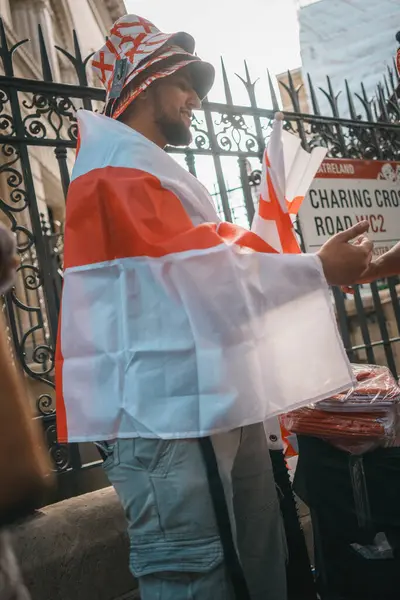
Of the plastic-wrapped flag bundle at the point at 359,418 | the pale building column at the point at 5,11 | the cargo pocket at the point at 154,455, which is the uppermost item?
the pale building column at the point at 5,11

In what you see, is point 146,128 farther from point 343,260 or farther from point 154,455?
point 154,455

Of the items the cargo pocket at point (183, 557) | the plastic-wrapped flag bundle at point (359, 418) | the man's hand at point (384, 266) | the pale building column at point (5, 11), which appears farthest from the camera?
the pale building column at point (5, 11)

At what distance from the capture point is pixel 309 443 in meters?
1.96

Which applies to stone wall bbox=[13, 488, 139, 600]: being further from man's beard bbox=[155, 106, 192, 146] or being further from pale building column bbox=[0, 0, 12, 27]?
pale building column bbox=[0, 0, 12, 27]

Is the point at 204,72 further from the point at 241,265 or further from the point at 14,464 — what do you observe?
the point at 14,464

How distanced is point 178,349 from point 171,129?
789 millimetres

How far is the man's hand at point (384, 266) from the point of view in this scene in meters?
1.88

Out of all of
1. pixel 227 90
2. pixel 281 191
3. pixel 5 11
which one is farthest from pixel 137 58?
pixel 5 11

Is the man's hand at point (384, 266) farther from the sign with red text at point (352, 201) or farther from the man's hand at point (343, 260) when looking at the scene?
the sign with red text at point (352, 201)

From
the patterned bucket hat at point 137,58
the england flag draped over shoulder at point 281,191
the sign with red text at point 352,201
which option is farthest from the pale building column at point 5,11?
the england flag draped over shoulder at point 281,191

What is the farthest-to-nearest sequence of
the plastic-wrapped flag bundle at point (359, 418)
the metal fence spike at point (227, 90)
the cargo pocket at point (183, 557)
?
the metal fence spike at point (227, 90)
the plastic-wrapped flag bundle at point (359, 418)
the cargo pocket at point (183, 557)

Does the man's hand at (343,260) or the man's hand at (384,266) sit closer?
the man's hand at (343,260)

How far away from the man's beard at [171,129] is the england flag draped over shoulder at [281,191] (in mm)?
364

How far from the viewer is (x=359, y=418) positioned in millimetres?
1805
